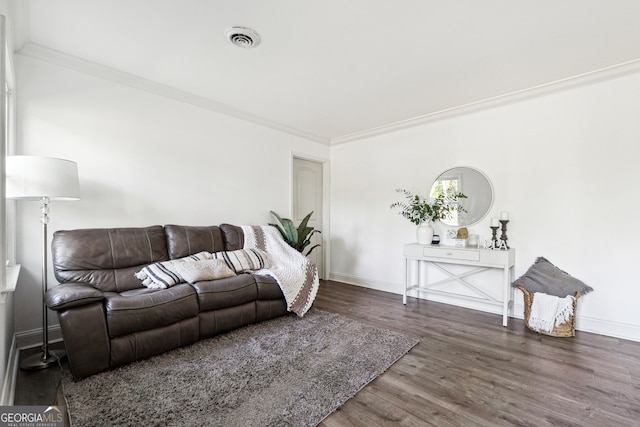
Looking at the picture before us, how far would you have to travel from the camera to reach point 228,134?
3656 millimetres

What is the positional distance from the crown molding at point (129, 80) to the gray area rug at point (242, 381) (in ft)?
7.89

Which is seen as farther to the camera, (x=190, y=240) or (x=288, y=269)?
(x=288, y=269)

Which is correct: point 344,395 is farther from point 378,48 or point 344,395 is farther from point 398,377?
point 378,48

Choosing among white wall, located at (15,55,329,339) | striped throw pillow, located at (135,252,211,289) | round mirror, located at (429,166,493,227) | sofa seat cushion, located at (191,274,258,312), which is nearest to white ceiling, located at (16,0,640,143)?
white wall, located at (15,55,329,339)

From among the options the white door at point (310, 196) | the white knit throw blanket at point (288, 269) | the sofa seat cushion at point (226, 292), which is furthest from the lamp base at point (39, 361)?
→ the white door at point (310, 196)

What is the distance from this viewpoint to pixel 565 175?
292 centimetres

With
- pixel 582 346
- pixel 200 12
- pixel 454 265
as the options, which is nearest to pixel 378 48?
pixel 200 12

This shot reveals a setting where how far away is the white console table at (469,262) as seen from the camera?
2.97 metres

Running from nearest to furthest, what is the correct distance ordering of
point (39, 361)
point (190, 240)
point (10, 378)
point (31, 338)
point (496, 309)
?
point (10, 378), point (39, 361), point (31, 338), point (190, 240), point (496, 309)

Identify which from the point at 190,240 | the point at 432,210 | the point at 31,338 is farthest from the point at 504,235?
the point at 31,338

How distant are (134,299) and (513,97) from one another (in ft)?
12.8

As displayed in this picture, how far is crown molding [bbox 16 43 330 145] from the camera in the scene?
2.38 m

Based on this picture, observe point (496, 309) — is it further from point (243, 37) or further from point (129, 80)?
point (129, 80)

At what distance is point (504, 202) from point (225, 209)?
317 cm
